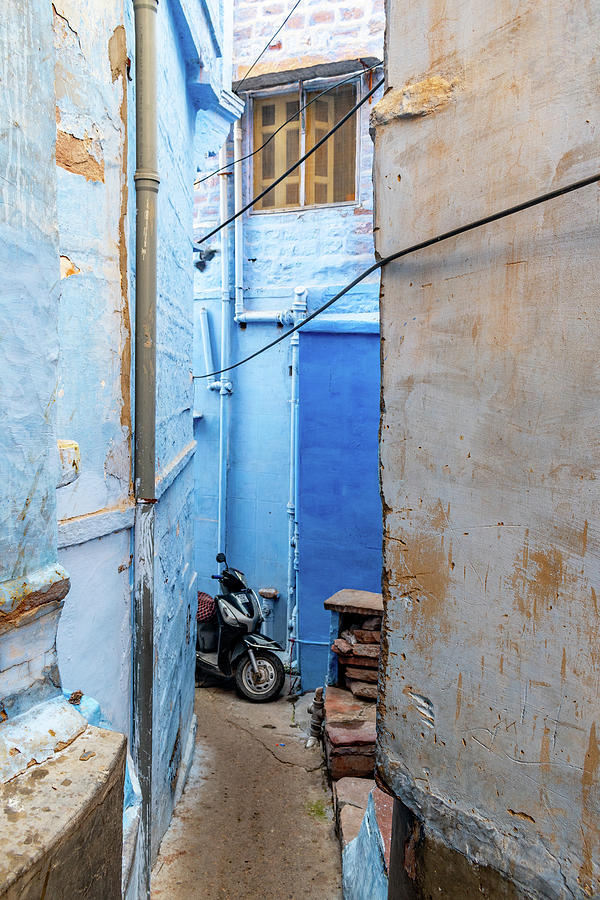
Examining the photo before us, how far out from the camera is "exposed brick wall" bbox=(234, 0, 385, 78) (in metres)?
7.57

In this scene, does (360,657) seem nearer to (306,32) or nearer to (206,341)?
(206,341)

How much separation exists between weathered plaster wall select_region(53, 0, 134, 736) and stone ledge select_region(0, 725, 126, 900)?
1485 mm

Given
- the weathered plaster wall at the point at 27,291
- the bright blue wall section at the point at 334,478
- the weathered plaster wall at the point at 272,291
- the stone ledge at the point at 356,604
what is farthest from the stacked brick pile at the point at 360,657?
the weathered plaster wall at the point at 27,291

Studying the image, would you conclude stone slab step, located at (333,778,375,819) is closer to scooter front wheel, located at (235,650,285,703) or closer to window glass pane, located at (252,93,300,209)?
scooter front wheel, located at (235,650,285,703)

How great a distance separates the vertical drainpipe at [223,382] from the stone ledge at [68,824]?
7223 mm

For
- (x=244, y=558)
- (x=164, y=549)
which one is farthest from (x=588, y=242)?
(x=244, y=558)

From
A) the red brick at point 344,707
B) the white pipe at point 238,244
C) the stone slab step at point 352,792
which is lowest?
the stone slab step at point 352,792

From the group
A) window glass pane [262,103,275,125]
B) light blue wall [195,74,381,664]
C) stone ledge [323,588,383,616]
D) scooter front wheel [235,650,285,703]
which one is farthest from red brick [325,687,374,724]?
window glass pane [262,103,275,125]

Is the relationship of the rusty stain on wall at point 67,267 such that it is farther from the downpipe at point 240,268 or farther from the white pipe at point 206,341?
the white pipe at point 206,341

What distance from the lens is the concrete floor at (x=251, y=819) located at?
→ 4.21 metres

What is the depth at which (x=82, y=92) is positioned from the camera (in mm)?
2666

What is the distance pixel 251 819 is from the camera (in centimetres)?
496

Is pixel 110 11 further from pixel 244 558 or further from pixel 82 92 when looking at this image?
pixel 244 558

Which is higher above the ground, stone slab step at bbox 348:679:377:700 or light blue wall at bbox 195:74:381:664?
light blue wall at bbox 195:74:381:664
